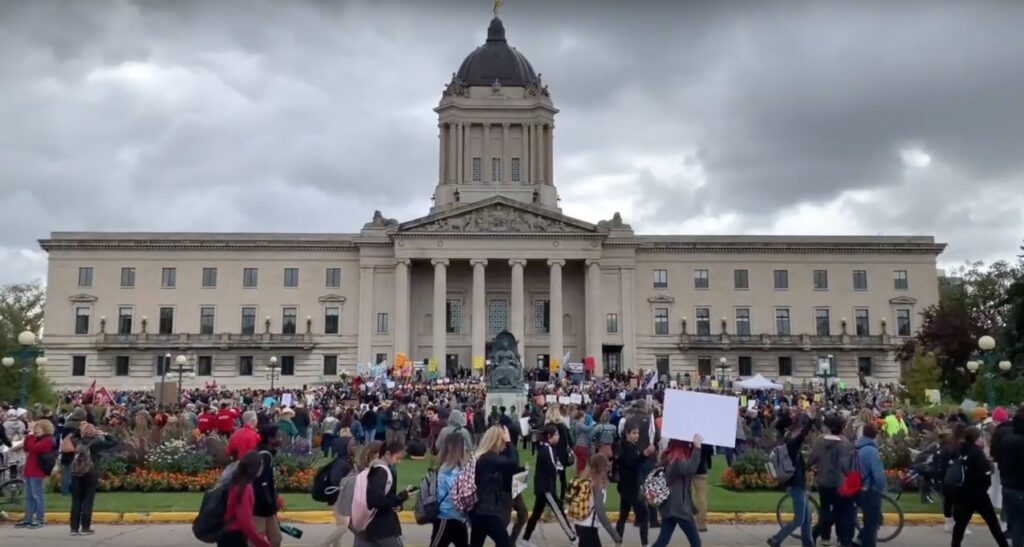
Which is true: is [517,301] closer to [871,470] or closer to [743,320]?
[743,320]

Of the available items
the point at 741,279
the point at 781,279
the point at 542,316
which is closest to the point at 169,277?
the point at 542,316

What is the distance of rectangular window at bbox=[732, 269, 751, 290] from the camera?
74.6 meters

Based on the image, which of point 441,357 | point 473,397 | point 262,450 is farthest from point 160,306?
point 262,450

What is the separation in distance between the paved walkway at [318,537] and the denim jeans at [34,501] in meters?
0.29

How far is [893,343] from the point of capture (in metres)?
73.2

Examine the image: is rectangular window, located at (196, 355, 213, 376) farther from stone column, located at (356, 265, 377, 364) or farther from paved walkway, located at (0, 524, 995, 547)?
paved walkway, located at (0, 524, 995, 547)

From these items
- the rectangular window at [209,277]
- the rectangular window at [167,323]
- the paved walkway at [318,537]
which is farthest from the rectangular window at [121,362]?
the paved walkway at [318,537]

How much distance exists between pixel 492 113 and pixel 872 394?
43.9m

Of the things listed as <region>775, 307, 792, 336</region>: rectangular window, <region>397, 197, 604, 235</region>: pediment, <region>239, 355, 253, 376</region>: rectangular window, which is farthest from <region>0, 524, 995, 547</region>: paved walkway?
<region>775, 307, 792, 336</region>: rectangular window

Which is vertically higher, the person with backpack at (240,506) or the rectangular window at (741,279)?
the rectangular window at (741,279)

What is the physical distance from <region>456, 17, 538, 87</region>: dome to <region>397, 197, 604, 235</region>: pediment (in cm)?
1905

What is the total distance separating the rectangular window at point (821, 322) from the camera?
74.0m

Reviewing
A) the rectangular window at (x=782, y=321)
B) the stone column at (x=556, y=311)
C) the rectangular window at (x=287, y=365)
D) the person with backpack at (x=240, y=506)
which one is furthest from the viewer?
the rectangular window at (x=782, y=321)

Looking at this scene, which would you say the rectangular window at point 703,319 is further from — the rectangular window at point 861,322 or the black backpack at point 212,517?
the black backpack at point 212,517
